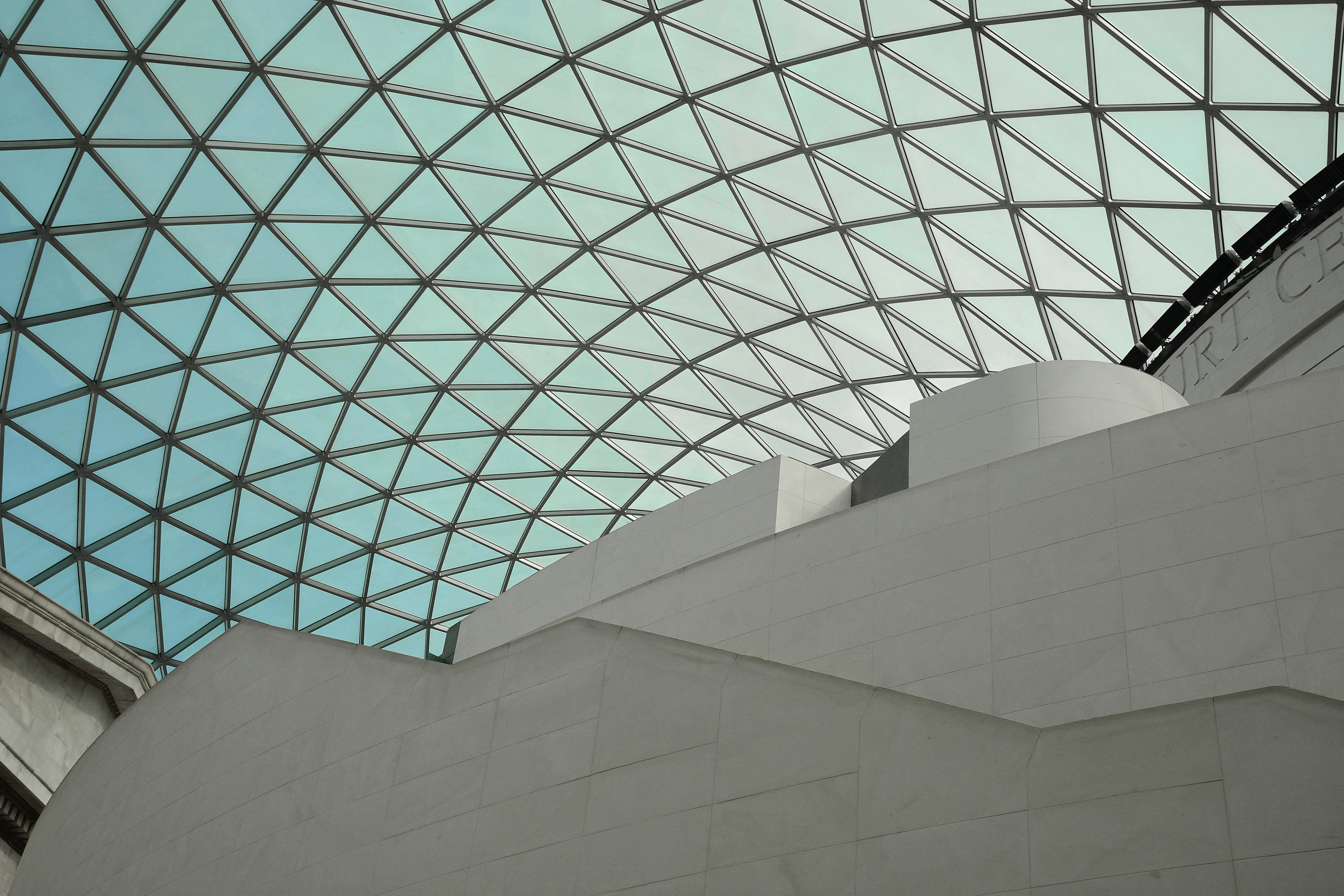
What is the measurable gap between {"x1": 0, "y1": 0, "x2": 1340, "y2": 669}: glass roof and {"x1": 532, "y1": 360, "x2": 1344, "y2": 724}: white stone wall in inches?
516

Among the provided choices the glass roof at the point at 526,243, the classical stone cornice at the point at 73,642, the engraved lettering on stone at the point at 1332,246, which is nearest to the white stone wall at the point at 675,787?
the classical stone cornice at the point at 73,642

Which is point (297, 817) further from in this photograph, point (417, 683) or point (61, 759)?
point (61, 759)

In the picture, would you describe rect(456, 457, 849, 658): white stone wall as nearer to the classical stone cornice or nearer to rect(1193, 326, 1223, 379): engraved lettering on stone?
the classical stone cornice

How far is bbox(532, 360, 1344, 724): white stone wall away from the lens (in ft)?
41.2

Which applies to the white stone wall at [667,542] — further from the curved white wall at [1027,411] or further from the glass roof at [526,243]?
the glass roof at [526,243]

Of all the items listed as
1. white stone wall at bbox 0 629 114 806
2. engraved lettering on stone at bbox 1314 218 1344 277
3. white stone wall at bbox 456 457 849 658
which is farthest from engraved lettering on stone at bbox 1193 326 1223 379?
white stone wall at bbox 0 629 114 806

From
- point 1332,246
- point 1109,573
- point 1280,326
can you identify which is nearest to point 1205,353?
point 1280,326

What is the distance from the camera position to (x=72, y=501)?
1375 inches

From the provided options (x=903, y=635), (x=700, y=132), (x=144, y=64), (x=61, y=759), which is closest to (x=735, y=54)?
(x=700, y=132)

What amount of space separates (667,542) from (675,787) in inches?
471

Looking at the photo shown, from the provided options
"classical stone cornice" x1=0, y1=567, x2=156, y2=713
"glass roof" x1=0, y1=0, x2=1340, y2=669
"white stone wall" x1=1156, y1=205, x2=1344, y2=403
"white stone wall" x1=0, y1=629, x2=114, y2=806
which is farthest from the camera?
"glass roof" x1=0, y1=0, x2=1340, y2=669

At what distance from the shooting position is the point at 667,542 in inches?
864

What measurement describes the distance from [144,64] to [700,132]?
45.2ft

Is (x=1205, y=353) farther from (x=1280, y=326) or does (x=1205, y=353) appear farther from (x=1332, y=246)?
(x=1332, y=246)
